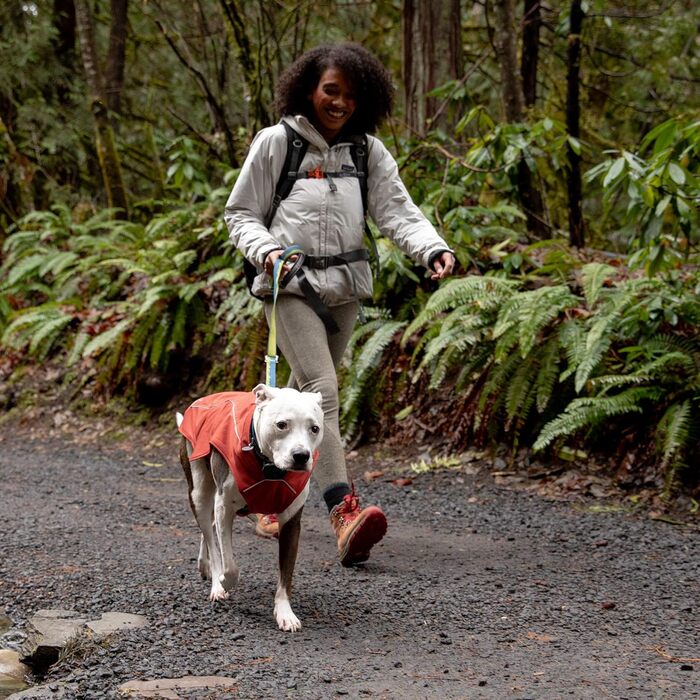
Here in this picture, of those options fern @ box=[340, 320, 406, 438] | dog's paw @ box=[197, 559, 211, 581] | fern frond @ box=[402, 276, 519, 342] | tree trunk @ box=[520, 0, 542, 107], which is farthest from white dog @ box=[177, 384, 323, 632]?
tree trunk @ box=[520, 0, 542, 107]

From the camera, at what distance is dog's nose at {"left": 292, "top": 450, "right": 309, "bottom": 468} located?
350 centimetres

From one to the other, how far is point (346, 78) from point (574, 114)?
213 inches

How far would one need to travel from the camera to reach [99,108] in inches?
538

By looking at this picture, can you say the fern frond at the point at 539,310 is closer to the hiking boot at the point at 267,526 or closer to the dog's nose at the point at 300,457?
the hiking boot at the point at 267,526

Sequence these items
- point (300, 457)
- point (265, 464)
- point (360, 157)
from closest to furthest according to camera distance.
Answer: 1. point (300, 457)
2. point (265, 464)
3. point (360, 157)

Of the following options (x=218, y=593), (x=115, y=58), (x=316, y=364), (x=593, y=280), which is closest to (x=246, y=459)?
(x=218, y=593)

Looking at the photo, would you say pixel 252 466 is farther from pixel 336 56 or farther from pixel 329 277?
pixel 336 56

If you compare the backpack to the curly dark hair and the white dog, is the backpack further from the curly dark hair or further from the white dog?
the white dog

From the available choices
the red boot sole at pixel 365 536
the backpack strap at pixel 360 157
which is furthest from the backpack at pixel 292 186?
the red boot sole at pixel 365 536

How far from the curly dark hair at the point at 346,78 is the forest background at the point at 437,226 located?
804 millimetres

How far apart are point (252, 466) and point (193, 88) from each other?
44.4 feet

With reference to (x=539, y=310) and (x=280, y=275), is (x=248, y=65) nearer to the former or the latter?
(x=539, y=310)

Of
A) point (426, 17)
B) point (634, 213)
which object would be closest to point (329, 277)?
point (634, 213)

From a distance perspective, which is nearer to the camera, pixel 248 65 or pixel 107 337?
pixel 107 337
